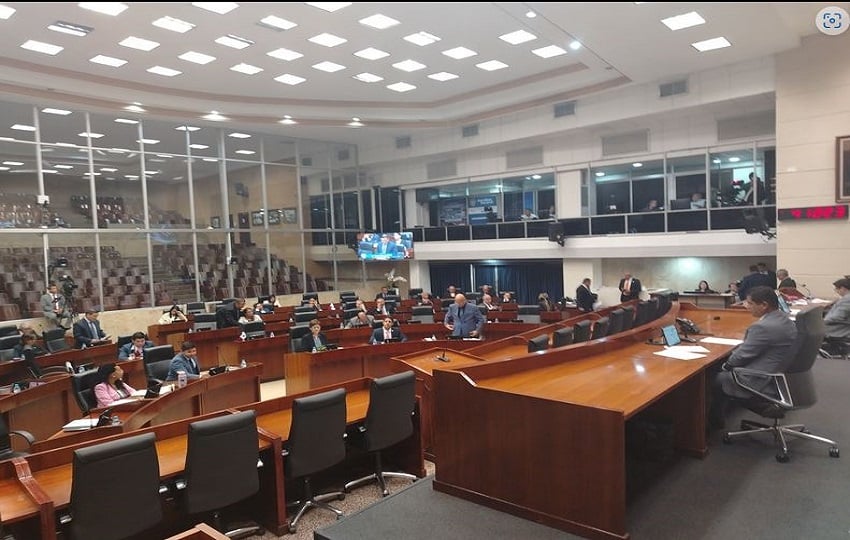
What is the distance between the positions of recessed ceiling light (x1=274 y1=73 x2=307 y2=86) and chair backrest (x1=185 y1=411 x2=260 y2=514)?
8.65m

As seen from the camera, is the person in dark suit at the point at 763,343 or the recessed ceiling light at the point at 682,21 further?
the person in dark suit at the point at 763,343

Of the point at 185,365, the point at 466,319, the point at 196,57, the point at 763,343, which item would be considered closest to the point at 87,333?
the point at 185,365

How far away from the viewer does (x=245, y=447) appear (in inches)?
127

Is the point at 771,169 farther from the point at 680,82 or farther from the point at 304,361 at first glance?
the point at 304,361

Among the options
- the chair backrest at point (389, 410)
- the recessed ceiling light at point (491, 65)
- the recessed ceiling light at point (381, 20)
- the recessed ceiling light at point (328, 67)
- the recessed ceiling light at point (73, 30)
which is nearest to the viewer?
the recessed ceiling light at point (381, 20)

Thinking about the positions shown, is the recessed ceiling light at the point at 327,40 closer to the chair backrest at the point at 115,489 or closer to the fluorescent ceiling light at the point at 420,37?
the fluorescent ceiling light at the point at 420,37

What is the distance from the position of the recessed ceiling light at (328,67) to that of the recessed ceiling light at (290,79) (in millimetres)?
743

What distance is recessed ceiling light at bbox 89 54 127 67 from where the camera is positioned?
8.91m

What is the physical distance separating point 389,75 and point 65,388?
7.72 m

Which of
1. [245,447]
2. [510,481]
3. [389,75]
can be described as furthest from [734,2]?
[389,75]

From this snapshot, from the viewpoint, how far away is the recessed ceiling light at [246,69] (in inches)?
380

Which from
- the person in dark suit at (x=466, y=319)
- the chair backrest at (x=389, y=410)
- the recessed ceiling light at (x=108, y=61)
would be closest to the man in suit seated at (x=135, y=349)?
the chair backrest at (x=389, y=410)

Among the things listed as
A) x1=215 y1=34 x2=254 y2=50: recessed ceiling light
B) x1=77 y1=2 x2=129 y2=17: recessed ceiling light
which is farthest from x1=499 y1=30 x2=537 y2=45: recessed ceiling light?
x1=77 y1=2 x2=129 y2=17: recessed ceiling light

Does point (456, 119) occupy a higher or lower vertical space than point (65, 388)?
higher
